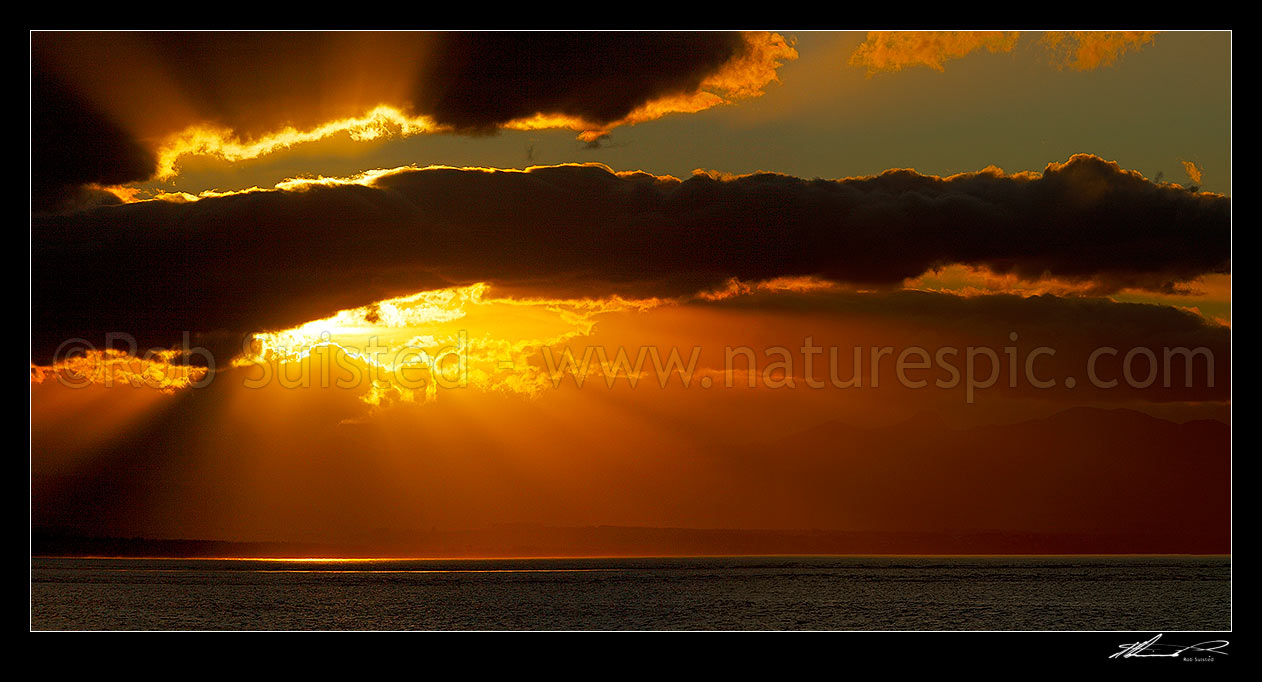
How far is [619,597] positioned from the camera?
29.4 meters

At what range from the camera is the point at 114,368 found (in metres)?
15.3

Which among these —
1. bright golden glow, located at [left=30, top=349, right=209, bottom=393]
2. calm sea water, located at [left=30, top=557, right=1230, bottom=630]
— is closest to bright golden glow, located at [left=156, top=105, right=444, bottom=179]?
bright golden glow, located at [left=30, top=349, right=209, bottom=393]

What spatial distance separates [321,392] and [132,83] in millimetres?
5406

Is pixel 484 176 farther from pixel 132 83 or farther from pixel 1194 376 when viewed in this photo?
pixel 1194 376
